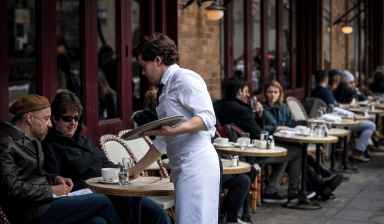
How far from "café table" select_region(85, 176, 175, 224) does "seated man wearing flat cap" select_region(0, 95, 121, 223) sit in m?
0.08

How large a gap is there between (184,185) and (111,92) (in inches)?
104

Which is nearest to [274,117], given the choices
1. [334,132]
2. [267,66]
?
[334,132]

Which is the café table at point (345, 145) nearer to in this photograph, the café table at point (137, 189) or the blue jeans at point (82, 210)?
the café table at point (137, 189)

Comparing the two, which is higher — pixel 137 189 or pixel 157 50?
pixel 157 50

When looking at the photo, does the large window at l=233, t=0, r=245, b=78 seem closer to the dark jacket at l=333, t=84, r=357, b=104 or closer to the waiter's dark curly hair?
the dark jacket at l=333, t=84, r=357, b=104

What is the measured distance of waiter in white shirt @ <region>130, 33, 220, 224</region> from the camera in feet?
8.56

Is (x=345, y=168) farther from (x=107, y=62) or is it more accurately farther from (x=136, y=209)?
(x=136, y=209)

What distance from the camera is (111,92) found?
201 inches

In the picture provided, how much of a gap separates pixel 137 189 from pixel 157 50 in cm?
83

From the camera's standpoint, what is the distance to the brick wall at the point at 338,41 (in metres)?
12.1

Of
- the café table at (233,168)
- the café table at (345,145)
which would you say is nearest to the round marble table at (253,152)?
the café table at (233,168)

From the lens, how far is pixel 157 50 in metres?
2.66

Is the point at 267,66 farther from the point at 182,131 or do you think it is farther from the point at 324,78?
the point at 182,131

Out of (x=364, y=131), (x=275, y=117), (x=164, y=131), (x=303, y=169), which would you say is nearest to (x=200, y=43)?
(x=275, y=117)
